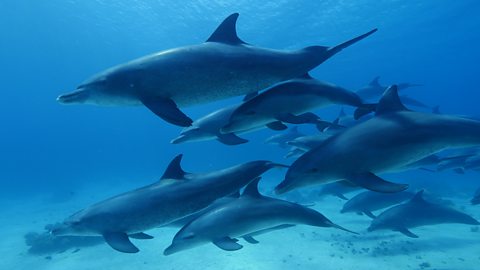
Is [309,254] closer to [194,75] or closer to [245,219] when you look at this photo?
[245,219]

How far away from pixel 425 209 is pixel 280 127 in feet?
27.4

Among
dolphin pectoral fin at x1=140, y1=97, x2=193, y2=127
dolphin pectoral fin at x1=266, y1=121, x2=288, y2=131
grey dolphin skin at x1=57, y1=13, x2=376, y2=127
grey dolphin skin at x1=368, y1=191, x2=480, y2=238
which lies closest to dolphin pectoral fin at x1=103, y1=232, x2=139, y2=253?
grey dolphin skin at x1=57, y1=13, x2=376, y2=127

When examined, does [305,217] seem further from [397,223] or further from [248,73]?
[397,223]

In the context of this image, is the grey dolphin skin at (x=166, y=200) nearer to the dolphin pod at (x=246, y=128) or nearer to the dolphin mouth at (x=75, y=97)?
the dolphin pod at (x=246, y=128)

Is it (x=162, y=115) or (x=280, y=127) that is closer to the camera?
(x=162, y=115)

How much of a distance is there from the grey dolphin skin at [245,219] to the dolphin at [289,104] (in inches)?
61.8

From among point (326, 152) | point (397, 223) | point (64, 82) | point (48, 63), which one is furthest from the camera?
point (64, 82)

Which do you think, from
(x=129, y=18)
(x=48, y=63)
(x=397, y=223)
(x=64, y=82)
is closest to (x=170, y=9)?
(x=129, y=18)

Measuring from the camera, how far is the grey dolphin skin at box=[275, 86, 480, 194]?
4496mm

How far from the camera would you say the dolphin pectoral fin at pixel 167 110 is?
4.33 m

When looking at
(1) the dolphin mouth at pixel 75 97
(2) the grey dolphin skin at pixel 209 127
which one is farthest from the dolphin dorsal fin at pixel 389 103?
(1) the dolphin mouth at pixel 75 97

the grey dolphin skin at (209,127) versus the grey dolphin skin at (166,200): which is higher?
the grey dolphin skin at (209,127)

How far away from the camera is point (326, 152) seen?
15.3 ft

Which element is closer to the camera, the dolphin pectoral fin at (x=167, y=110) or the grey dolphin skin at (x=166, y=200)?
the dolphin pectoral fin at (x=167, y=110)
